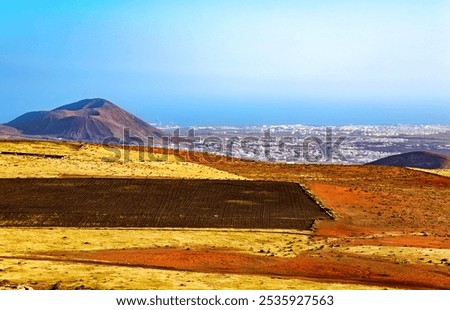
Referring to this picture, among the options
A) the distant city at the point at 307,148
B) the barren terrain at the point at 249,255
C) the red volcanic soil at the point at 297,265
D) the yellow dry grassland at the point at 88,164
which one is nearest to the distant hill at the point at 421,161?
the distant city at the point at 307,148

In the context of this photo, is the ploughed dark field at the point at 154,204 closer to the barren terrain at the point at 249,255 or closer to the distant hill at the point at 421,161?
the barren terrain at the point at 249,255

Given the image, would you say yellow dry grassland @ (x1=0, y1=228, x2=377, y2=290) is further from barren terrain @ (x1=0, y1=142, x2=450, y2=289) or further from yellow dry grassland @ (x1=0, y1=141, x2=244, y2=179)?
yellow dry grassland @ (x1=0, y1=141, x2=244, y2=179)

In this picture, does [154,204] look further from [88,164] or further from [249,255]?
[88,164]

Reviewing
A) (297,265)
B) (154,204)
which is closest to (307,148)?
(154,204)

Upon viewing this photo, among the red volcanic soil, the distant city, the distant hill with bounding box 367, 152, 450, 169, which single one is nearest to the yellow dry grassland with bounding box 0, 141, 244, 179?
the red volcanic soil
